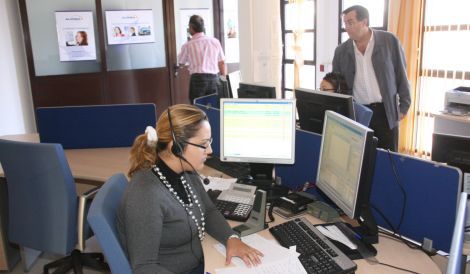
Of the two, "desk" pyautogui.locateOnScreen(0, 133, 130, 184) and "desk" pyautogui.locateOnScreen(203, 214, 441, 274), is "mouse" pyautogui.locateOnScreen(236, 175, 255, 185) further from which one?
"desk" pyautogui.locateOnScreen(0, 133, 130, 184)

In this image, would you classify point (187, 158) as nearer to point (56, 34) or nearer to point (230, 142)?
point (230, 142)

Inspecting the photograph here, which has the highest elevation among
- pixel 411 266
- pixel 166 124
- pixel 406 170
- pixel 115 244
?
pixel 166 124

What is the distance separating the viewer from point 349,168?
5.26 ft

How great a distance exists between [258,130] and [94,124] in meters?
1.59

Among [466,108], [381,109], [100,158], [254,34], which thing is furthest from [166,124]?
[254,34]

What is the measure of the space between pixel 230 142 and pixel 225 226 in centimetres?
62

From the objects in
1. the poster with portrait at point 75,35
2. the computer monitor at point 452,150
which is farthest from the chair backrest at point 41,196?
the poster with portrait at point 75,35

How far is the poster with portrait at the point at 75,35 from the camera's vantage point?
565 centimetres

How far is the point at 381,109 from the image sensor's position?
3.44m

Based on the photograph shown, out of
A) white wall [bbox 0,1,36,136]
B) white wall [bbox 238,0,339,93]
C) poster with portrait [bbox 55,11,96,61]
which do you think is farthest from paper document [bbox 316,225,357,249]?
poster with portrait [bbox 55,11,96,61]

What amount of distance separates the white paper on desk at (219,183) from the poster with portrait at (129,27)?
427cm

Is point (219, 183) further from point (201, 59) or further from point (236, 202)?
point (201, 59)

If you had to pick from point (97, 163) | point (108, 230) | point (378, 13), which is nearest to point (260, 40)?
point (378, 13)

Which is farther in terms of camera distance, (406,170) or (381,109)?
(381,109)
